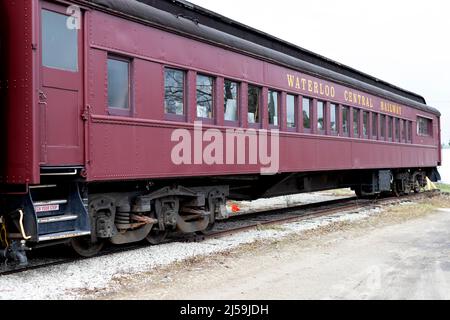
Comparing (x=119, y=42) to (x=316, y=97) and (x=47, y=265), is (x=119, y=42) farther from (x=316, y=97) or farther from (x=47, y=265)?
(x=316, y=97)

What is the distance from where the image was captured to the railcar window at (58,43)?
598 cm

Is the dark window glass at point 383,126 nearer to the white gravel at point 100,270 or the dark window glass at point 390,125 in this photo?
the dark window glass at point 390,125

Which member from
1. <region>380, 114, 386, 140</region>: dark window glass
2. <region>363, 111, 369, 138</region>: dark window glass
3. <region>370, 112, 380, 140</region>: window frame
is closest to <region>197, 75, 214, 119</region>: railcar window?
<region>363, 111, 369, 138</region>: dark window glass

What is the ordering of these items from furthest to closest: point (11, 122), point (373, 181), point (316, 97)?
1. point (373, 181)
2. point (316, 97)
3. point (11, 122)

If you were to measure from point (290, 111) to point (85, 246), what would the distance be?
532 centimetres

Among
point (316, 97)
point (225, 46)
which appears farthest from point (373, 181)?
point (225, 46)

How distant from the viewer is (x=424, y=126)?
789 inches

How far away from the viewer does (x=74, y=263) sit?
6598 millimetres

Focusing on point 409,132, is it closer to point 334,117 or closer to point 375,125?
point 375,125

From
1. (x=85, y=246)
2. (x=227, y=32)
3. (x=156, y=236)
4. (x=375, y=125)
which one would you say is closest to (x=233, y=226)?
(x=156, y=236)

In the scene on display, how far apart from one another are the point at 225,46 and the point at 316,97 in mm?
3626

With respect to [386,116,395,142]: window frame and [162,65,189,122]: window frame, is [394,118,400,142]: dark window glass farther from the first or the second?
[162,65,189,122]: window frame

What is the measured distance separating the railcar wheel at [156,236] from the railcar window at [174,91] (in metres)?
1.86

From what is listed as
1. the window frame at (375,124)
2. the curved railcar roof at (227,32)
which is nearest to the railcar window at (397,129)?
the window frame at (375,124)
